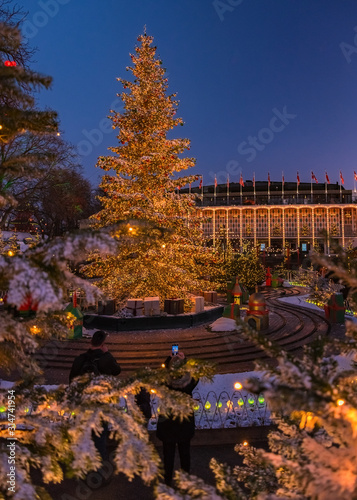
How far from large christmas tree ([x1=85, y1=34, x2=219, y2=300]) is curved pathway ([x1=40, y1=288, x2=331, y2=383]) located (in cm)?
223

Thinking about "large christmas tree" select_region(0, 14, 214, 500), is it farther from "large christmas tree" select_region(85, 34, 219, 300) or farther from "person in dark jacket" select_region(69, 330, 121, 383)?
"large christmas tree" select_region(85, 34, 219, 300)

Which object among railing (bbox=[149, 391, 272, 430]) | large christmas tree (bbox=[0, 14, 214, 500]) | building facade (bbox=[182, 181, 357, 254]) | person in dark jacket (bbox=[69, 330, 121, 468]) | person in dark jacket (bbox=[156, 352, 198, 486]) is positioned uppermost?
building facade (bbox=[182, 181, 357, 254])

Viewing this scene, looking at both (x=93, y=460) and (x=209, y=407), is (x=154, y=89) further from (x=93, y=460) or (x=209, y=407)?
(x=93, y=460)

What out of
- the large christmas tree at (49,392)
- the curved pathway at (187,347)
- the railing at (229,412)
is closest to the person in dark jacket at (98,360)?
the railing at (229,412)

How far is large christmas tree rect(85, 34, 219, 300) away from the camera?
14.3 metres

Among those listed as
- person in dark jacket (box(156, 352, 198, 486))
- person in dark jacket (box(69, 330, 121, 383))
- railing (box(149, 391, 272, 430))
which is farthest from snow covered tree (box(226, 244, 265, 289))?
person in dark jacket (box(156, 352, 198, 486))

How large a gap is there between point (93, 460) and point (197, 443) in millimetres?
4346

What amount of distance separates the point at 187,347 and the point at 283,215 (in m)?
52.7

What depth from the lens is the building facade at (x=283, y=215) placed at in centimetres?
5869

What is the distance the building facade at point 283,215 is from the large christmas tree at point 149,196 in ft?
141

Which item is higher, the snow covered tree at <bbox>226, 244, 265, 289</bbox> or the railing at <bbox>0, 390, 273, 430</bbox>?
the snow covered tree at <bbox>226, 244, 265, 289</bbox>

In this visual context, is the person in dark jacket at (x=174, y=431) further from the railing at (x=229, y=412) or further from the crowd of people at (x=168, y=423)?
the railing at (x=229, y=412)

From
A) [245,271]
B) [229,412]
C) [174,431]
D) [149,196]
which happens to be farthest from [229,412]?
[245,271]

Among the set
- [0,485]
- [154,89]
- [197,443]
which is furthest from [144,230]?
[154,89]
